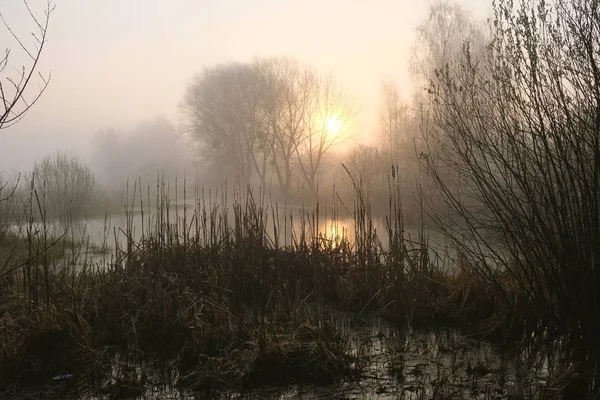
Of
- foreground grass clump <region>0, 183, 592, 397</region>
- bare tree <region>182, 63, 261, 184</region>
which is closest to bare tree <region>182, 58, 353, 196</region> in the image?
bare tree <region>182, 63, 261, 184</region>

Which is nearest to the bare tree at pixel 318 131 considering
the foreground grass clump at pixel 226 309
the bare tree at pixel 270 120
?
the bare tree at pixel 270 120

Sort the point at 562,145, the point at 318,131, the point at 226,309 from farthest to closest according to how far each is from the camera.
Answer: the point at 318,131 < the point at 226,309 < the point at 562,145

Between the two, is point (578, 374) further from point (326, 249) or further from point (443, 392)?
point (326, 249)

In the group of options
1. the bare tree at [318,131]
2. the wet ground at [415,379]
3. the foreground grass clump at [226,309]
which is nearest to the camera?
the wet ground at [415,379]

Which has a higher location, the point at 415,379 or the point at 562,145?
the point at 562,145

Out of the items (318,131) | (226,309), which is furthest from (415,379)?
(318,131)

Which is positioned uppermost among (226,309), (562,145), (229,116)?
(229,116)

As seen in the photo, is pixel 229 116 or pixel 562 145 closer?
pixel 562 145

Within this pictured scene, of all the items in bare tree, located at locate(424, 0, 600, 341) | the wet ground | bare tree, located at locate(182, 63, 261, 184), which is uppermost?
bare tree, located at locate(182, 63, 261, 184)

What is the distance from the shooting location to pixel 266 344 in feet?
11.6

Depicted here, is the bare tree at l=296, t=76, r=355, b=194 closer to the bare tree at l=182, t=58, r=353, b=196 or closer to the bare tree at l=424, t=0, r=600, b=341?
the bare tree at l=182, t=58, r=353, b=196

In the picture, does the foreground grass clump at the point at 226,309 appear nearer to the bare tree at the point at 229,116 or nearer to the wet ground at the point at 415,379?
the wet ground at the point at 415,379

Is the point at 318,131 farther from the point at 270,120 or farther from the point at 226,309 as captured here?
the point at 226,309

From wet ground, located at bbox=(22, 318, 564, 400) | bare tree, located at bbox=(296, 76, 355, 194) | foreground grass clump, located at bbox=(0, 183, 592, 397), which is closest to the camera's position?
wet ground, located at bbox=(22, 318, 564, 400)
